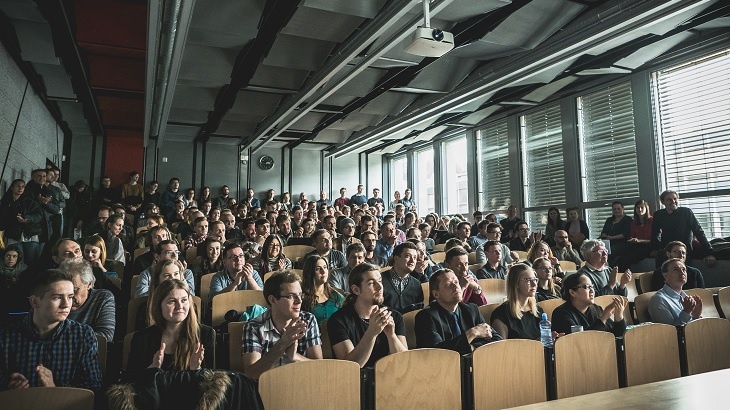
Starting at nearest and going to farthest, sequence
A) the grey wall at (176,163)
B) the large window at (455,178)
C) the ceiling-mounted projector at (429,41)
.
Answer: the ceiling-mounted projector at (429,41)
the large window at (455,178)
the grey wall at (176,163)

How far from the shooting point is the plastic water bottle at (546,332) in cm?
273

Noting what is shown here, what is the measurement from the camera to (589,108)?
7.73 m

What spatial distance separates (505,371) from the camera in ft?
7.37

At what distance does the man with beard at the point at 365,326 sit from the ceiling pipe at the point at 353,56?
2.68 metres

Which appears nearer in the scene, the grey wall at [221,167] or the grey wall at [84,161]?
the grey wall at [84,161]

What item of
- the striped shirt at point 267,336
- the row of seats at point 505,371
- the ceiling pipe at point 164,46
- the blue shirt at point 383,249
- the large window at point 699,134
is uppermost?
the ceiling pipe at point 164,46

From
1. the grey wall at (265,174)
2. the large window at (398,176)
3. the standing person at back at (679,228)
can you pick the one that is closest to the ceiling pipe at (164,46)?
the grey wall at (265,174)

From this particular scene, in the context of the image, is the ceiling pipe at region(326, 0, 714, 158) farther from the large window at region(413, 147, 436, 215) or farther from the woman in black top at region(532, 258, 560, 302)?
the large window at region(413, 147, 436, 215)

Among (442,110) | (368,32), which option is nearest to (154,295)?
(368,32)

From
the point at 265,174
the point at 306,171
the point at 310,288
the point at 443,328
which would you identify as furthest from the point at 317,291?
the point at 306,171

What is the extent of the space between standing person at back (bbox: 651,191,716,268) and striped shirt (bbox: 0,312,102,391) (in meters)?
5.72

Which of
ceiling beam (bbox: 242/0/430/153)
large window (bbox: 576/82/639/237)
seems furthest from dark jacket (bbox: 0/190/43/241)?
large window (bbox: 576/82/639/237)

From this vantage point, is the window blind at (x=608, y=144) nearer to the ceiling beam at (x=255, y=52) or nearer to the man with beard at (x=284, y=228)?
the man with beard at (x=284, y=228)

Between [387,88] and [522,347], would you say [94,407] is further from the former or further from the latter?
[387,88]
